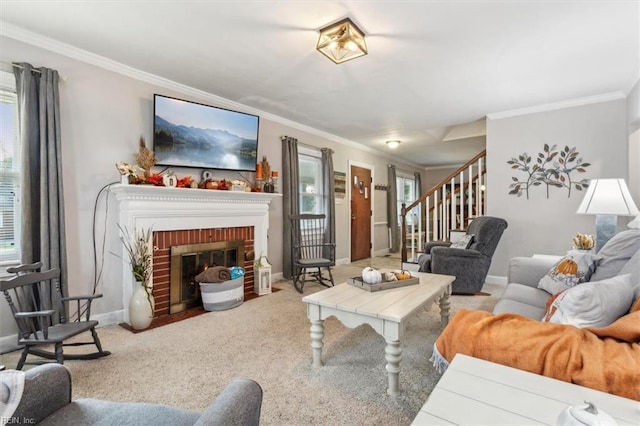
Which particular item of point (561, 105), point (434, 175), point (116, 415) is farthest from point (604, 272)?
point (434, 175)

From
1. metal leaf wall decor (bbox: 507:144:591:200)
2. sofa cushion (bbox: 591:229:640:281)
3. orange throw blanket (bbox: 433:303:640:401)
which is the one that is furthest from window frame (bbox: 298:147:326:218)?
orange throw blanket (bbox: 433:303:640:401)

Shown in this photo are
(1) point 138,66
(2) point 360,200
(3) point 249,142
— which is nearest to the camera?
(1) point 138,66

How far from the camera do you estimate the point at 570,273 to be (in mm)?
2002

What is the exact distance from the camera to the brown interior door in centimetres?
611

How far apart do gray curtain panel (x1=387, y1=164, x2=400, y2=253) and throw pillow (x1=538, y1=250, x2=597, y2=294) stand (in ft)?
16.7

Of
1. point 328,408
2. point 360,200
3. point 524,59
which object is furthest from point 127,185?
point 360,200

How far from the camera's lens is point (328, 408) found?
5.23ft

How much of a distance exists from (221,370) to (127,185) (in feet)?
5.79

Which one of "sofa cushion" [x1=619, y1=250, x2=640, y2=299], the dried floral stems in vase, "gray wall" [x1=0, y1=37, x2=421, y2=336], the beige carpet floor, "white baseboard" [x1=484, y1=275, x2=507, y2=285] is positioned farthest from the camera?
"white baseboard" [x1=484, y1=275, x2=507, y2=285]

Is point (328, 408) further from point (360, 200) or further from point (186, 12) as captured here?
point (360, 200)

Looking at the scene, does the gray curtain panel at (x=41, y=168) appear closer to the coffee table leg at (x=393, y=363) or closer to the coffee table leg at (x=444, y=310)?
the coffee table leg at (x=393, y=363)

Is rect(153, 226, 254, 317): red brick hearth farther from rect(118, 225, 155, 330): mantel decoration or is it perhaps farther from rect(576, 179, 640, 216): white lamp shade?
rect(576, 179, 640, 216): white lamp shade

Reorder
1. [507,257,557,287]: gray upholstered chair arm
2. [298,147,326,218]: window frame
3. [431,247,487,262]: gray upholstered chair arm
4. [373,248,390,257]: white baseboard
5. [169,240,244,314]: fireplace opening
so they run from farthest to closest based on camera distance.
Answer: [373,248,390,257]: white baseboard → [298,147,326,218]: window frame → [431,247,487,262]: gray upholstered chair arm → [169,240,244,314]: fireplace opening → [507,257,557,287]: gray upholstered chair arm

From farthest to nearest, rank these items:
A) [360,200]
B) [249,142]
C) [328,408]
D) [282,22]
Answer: [360,200], [249,142], [282,22], [328,408]
